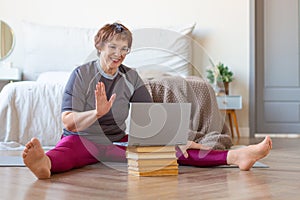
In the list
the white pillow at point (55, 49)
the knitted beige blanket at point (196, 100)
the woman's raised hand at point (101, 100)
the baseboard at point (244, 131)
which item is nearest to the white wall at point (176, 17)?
the baseboard at point (244, 131)

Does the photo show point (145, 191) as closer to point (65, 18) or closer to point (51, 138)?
point (51, 138)

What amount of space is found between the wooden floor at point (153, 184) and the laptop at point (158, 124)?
0.15 m

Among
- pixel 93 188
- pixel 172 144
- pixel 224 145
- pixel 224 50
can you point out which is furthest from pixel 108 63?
pixel 224 50

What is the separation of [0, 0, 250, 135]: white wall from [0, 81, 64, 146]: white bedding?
2.11m

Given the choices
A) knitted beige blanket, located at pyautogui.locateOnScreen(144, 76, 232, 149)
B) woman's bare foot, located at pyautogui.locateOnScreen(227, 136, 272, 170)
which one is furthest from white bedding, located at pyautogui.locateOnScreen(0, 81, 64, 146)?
woman's bare foot, located at pyautogui.locateOnScreen(227, 136, 272, 170)

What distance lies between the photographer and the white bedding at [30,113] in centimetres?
376

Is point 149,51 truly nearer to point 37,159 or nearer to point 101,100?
point 101,100

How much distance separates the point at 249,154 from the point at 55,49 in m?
3.42

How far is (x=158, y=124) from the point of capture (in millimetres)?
2334

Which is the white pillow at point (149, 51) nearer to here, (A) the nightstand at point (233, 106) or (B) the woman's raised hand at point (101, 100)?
(B) the woman's raised hand at point (101, 100)

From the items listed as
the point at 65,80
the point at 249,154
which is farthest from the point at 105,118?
the point at 65,80

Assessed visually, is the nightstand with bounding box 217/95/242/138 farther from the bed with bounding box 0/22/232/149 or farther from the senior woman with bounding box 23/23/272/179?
the senior woman with bounding box 23/23/272/179

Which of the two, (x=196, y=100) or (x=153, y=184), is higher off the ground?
(x=196, y=100)

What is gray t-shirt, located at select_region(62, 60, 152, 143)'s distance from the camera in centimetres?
242
